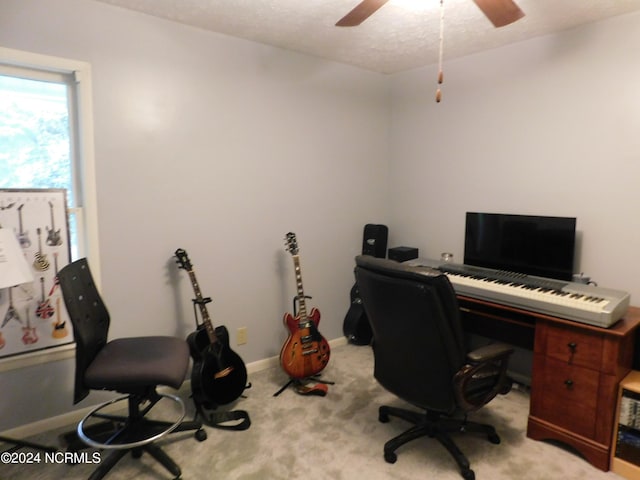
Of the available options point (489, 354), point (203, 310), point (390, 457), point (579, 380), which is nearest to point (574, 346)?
point (579, 380)

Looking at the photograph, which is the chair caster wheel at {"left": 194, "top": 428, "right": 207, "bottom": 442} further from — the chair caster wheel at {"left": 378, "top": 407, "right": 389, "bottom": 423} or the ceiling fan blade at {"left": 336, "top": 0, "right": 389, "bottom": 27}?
the ceiling fan blade at {"left": 336, "top": 0, "right": 389, "bottom": 27}

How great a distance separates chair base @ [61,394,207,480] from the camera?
1.84m

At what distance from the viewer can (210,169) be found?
106 inches

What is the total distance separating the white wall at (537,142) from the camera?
239cm

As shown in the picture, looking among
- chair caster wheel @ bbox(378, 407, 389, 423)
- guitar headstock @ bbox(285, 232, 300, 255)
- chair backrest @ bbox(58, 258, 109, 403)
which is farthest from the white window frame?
chair caster wheel @ bbox(378, 407, 389, 423)

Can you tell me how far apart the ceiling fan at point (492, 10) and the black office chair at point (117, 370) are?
69.6 inches

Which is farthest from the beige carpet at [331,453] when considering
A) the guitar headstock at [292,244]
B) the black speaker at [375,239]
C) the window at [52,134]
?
the black speaker at [375,239]

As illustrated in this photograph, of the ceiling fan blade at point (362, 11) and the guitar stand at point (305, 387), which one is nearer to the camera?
the ceiling fan blade at point (362, 11)

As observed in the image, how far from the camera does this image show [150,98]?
2.43m

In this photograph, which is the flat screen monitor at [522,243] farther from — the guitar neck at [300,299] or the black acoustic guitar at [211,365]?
the black acoustic guitar at [211,365]

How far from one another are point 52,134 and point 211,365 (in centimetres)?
155

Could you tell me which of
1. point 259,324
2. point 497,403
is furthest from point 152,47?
point 497,403

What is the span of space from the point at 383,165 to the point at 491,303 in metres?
1.73

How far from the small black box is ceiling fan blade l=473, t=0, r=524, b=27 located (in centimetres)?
184
